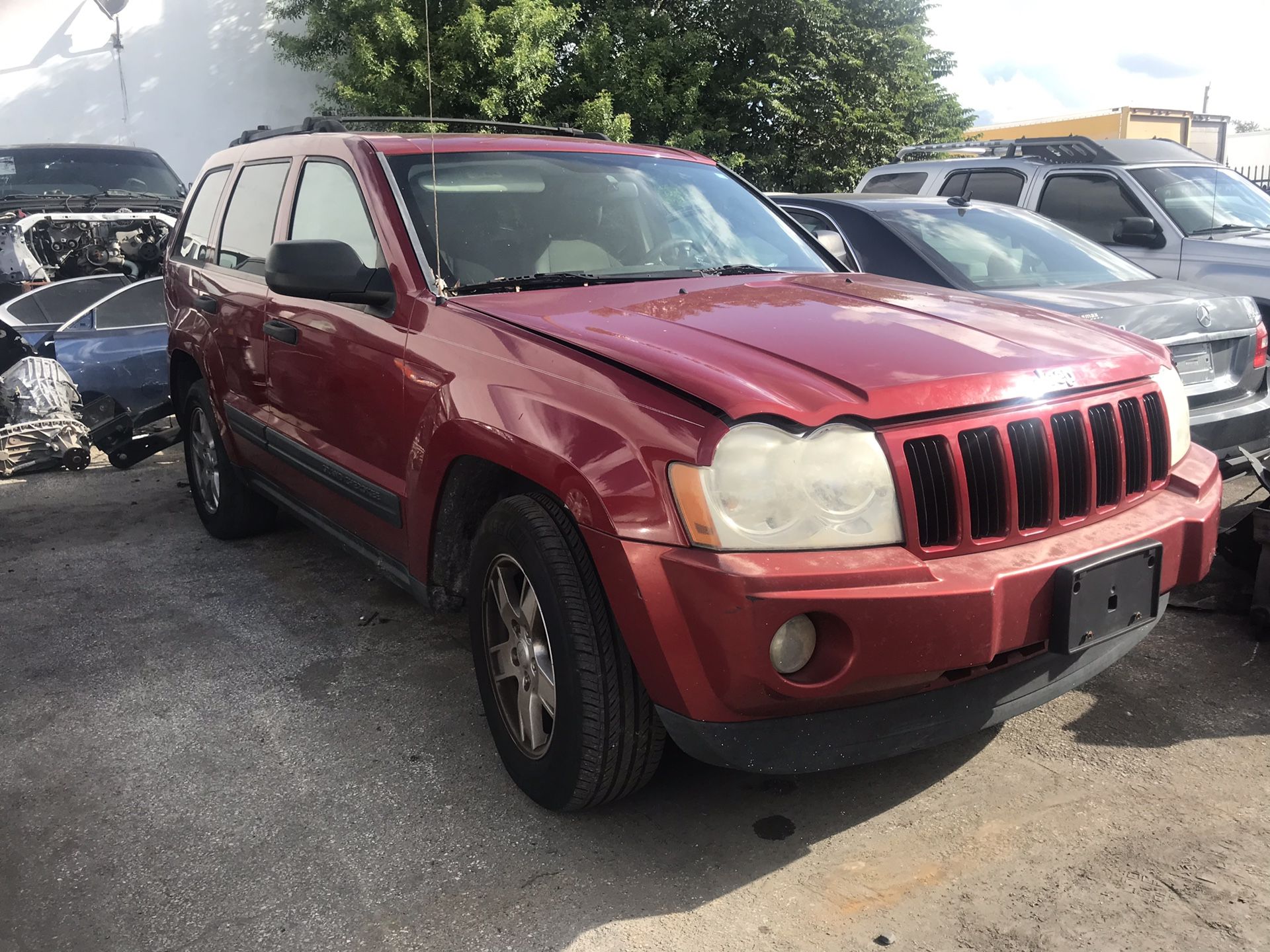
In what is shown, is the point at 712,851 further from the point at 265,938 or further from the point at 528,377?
the point at 528,377

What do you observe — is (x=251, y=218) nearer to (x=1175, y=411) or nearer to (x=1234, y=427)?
(x=1175, y=411)

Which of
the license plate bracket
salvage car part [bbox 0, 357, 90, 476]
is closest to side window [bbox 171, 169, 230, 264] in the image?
salvage car part [bbox 0, 357, 90, 476]

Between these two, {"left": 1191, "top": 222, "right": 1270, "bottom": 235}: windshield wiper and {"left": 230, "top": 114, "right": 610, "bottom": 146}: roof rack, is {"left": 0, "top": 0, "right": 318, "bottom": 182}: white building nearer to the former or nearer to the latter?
{"left": 230, "top": 114, "right": 610, "bottom": 146}: roof rack

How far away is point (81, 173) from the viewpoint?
1009cm

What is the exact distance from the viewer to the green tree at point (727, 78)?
17453mm

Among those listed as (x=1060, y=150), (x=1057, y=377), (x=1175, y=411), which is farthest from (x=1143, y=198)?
(x=1057, y=377)

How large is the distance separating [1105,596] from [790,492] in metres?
0.80

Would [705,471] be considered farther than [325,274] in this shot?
No

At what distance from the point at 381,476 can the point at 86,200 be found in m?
7.67

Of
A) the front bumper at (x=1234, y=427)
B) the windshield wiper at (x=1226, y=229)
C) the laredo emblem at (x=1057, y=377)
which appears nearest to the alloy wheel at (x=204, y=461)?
Answer: the laredo emblem at (x=1057, y=377)

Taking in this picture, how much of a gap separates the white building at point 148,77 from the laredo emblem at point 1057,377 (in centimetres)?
1821

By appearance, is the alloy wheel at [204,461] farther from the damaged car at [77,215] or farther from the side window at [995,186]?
the side window at [995,186]

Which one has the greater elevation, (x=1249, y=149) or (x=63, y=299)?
(x=1249, y=149)

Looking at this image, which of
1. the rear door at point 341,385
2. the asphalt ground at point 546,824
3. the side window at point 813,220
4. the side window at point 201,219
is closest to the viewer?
the asphalt ground at point 546,824
